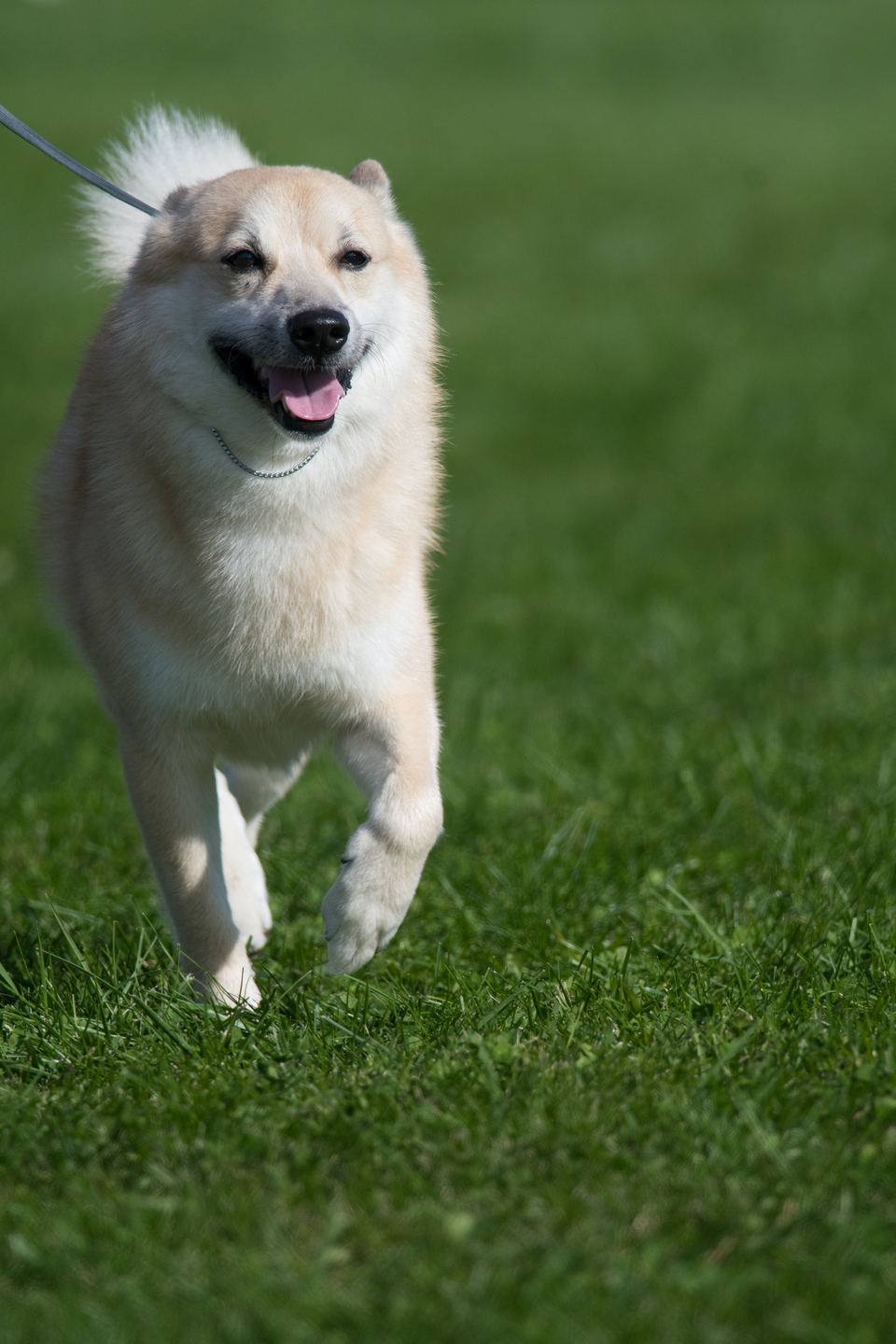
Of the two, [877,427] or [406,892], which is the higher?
[406,892]

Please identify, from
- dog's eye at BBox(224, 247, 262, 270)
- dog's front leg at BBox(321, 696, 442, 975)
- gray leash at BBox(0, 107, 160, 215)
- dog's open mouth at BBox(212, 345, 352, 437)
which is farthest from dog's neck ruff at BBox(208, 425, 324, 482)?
gray leash at BBox(0, 107, 160, 215)

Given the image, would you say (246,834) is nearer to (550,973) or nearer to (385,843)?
(385,843)

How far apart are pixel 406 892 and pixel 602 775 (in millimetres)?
1748

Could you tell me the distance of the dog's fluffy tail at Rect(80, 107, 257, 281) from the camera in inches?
152

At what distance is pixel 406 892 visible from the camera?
294 centimetres

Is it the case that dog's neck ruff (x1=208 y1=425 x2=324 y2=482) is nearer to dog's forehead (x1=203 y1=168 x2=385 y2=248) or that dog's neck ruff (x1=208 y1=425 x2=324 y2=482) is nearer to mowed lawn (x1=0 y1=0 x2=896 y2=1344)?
dog's forehead (x1=203 y1=168 x2=385 y2=248)

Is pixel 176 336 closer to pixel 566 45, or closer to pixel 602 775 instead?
pixel 602 775

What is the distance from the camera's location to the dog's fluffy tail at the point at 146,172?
386 cm

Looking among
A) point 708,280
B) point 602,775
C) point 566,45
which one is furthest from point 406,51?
point 602,775

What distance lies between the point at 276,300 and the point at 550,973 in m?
1.55

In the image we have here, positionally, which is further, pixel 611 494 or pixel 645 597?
pixel 611 494

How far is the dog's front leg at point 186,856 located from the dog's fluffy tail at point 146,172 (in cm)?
145

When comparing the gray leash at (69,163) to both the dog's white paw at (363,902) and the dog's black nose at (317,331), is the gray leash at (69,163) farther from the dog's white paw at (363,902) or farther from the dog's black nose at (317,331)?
the dog's white paw at (363,902)

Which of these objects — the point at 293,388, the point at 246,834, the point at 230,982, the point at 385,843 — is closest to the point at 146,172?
the point at 293,388
